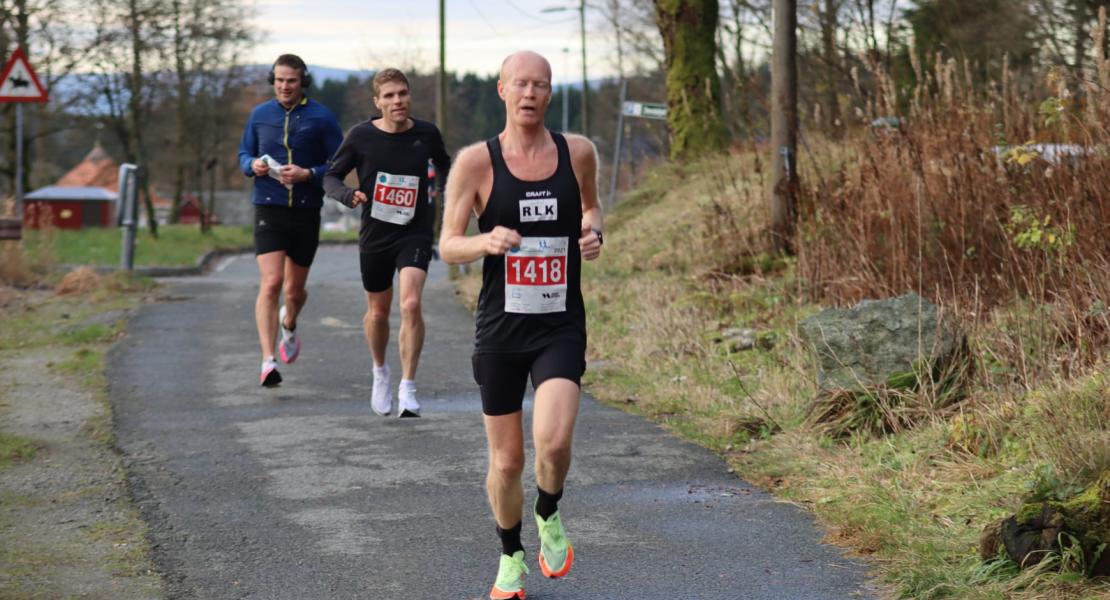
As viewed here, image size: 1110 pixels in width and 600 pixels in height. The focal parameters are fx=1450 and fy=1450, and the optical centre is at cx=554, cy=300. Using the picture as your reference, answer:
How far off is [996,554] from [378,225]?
16.3 ft

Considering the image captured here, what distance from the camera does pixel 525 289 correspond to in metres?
5.04

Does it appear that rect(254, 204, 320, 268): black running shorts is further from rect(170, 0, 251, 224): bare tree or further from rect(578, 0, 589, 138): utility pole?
rect(578, 0, 589, 138): utility pole

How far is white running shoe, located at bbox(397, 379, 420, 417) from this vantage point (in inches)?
360

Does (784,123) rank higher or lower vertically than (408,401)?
higher

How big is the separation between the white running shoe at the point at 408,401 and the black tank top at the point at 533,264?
4.05 m

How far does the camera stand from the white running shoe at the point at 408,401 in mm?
9148

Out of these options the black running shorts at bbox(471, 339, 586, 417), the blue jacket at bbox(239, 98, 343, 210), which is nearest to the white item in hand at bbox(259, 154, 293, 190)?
the blue jacket at bbox(239, 98, 343, 210)

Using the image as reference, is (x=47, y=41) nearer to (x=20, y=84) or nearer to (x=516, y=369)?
(x=20, y=84)

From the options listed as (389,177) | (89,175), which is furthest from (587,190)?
(89,175)

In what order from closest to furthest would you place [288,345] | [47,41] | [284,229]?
[284,229] < [288,345] < [47,41]

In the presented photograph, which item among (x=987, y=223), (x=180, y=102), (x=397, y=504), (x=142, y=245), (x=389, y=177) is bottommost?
(x=397, y=504)

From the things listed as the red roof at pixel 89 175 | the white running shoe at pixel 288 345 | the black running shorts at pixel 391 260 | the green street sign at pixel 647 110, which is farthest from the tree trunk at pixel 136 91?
the black running shorts at pixel 391 260

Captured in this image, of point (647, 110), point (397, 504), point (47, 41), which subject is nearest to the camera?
point (397, 504)

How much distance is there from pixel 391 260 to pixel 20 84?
36.6 ft
